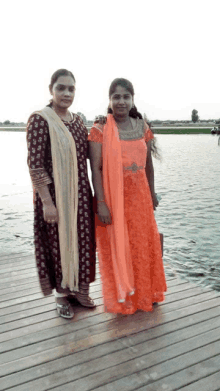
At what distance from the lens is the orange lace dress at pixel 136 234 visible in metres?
2.57

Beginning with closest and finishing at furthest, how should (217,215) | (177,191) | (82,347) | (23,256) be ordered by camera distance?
(82,347) → (23,256) → (217,215) → (177,191)

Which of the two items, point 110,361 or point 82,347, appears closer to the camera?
point 110,361

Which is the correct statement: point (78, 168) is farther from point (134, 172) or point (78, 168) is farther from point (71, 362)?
point (71, 362)

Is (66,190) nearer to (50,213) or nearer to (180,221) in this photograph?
(50,213)

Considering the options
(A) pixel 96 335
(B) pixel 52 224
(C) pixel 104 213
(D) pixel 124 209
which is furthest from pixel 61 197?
(A) pixel 96 335

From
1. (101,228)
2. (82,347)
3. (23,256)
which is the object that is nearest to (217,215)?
(23,256)

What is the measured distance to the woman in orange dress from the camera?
248 cm

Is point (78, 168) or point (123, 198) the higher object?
point (78, 168)

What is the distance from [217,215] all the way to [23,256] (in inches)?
181

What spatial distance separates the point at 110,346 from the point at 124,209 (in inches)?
35.2

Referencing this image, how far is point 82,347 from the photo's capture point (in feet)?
7.37

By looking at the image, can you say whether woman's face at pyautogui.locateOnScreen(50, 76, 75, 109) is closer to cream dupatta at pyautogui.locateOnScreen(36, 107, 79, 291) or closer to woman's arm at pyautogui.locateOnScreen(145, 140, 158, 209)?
cream dupatta at pyautogui.locateOnScreen(36, 107, 79, 291)

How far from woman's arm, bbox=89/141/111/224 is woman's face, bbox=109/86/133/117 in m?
0.27

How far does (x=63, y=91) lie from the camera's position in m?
2.45
